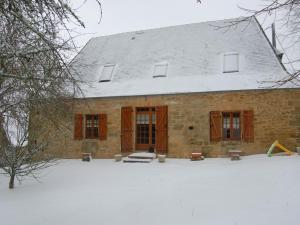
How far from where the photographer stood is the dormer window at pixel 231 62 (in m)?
13.7

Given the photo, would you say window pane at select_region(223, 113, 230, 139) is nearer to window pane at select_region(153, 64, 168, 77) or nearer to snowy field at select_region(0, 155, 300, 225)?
snowy field at select_region(0, 155, 300, 225)

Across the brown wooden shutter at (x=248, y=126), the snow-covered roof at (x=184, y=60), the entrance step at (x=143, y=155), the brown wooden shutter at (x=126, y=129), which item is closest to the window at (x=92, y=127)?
the snow-covered roof at (x=184, y=60)

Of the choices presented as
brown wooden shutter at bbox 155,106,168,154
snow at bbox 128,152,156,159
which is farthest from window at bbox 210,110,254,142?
snow at bbox 128,152,156,159

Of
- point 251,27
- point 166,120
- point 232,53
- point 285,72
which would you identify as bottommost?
point 166,120

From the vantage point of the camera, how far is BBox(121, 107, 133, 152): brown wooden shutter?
14.1 meters

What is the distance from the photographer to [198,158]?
496 inches

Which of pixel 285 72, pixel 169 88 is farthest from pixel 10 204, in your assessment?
pixel 285 72

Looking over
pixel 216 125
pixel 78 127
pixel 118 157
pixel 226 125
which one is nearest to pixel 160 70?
pixel 216 125

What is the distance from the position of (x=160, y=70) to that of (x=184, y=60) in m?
1.25

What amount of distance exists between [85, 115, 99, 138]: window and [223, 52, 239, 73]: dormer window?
243 inches

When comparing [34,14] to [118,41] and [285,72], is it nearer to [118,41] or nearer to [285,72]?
[285,72]

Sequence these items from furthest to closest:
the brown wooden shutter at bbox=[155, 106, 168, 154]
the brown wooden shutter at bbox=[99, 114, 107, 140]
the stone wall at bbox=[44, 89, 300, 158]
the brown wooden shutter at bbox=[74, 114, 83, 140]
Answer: the brown wooden shutter at bbox=[74, 114, 83, 140] → the brown wooden shutter at bbox=[99, 114, 107, 140] → the brown wooden shutter at bbox=[155, 106, 168, 154] → the stone wall at bbox=[44, 89, 300, 158]

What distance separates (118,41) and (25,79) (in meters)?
15.3

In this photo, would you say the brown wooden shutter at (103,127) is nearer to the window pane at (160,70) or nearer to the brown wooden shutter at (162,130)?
the brown wooden shutter at (162,130)
